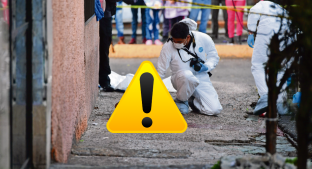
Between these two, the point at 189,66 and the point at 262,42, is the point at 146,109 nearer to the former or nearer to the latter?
the point at 189,66

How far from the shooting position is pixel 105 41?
6.78m

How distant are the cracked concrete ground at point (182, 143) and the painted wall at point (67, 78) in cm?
15

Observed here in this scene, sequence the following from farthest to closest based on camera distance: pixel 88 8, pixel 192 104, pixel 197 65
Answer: pixel 192 104 < pixel 197 65 < pixel 88 8

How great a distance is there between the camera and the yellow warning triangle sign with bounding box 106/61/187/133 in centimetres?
414

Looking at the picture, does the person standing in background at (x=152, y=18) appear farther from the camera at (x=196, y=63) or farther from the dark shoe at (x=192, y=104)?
the camera at (x=196, y=63)

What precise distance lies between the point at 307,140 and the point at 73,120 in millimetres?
1924

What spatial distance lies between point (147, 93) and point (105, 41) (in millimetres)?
2743

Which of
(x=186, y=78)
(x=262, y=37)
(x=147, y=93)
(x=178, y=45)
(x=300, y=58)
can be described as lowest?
(x=186, y=78)

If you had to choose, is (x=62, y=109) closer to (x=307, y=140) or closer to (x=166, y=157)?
(x=166, y=157)

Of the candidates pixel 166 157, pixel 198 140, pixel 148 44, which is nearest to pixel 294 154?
pixel 198 140

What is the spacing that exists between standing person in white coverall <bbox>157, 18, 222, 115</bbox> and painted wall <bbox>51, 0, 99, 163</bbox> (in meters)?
1.34

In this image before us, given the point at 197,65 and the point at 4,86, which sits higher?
the point at 4,86

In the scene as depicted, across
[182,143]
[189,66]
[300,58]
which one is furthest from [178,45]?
[300,58]

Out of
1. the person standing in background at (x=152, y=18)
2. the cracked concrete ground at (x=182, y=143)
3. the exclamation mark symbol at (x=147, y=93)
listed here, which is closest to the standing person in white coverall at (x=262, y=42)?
the cracked concrete ground at (x=182, y=143)
